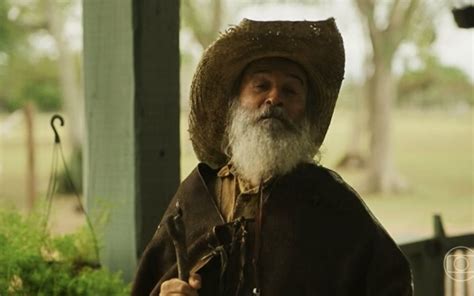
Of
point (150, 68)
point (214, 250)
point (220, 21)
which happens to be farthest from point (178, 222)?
point (220, 21)

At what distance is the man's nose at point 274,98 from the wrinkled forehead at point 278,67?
0.15 feet

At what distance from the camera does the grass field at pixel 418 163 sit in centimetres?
695

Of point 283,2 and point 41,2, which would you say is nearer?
point 283,2

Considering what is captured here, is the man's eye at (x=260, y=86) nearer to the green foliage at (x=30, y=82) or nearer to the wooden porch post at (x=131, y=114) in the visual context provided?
the wooden porch post at (x=131, y=114)

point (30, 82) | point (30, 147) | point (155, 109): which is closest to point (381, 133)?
point (30, 82)

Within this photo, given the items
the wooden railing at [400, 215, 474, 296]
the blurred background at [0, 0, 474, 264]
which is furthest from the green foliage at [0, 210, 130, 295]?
the blurred background at [0, 0, 474, 264]

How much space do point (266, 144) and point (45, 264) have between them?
68 cm

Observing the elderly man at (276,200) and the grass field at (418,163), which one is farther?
the grass field at (418,163)

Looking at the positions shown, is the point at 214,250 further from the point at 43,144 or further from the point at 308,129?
the point at 43,144

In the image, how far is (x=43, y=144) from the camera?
711 cm

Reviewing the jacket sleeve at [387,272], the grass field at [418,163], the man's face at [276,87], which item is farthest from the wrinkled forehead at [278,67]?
the grass field at [418,163]

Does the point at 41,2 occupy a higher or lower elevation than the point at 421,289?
higher

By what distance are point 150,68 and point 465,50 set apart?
16.8ft

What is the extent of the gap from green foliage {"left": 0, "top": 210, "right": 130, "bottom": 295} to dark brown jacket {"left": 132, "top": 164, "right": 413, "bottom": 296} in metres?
0.37
